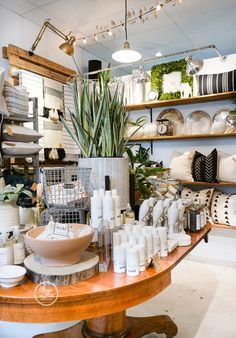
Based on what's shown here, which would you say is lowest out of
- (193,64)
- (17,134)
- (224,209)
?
(224,209)

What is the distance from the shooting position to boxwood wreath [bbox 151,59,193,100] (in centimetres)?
372

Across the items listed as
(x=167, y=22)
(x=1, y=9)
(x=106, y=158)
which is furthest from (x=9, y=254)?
(x=167, y=22)

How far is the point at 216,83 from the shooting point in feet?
11.0

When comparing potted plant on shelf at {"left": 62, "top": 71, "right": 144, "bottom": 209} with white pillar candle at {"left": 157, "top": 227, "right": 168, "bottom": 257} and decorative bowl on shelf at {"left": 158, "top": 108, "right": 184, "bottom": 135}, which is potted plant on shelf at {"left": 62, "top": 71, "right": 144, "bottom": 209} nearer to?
white pillar candle at {"left": 157, "top": 227, "right": 168, "bottom": 257}

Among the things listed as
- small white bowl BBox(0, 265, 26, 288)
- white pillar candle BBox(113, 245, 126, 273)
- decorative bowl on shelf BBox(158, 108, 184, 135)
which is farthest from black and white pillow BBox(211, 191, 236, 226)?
small white bowl BBox(0, 265, 26, 288)

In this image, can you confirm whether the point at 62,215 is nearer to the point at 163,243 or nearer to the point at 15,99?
the point at 163,243

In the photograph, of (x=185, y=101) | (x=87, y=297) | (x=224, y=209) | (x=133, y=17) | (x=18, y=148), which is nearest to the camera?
(x=87, y=297)

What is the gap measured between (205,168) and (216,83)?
1013 mm

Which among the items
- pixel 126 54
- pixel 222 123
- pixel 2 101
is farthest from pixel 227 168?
pixel 2 101

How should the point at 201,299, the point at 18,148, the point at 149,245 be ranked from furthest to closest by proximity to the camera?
the point at 18,148, the point at 201,299, the point at 149,245

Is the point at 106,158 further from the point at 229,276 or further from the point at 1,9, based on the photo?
the point at 1,9

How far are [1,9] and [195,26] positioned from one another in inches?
97.3

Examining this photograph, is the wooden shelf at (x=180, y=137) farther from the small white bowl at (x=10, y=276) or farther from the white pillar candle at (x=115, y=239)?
the small white bowl at (x=10, y=276)

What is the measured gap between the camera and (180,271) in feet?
9.77
